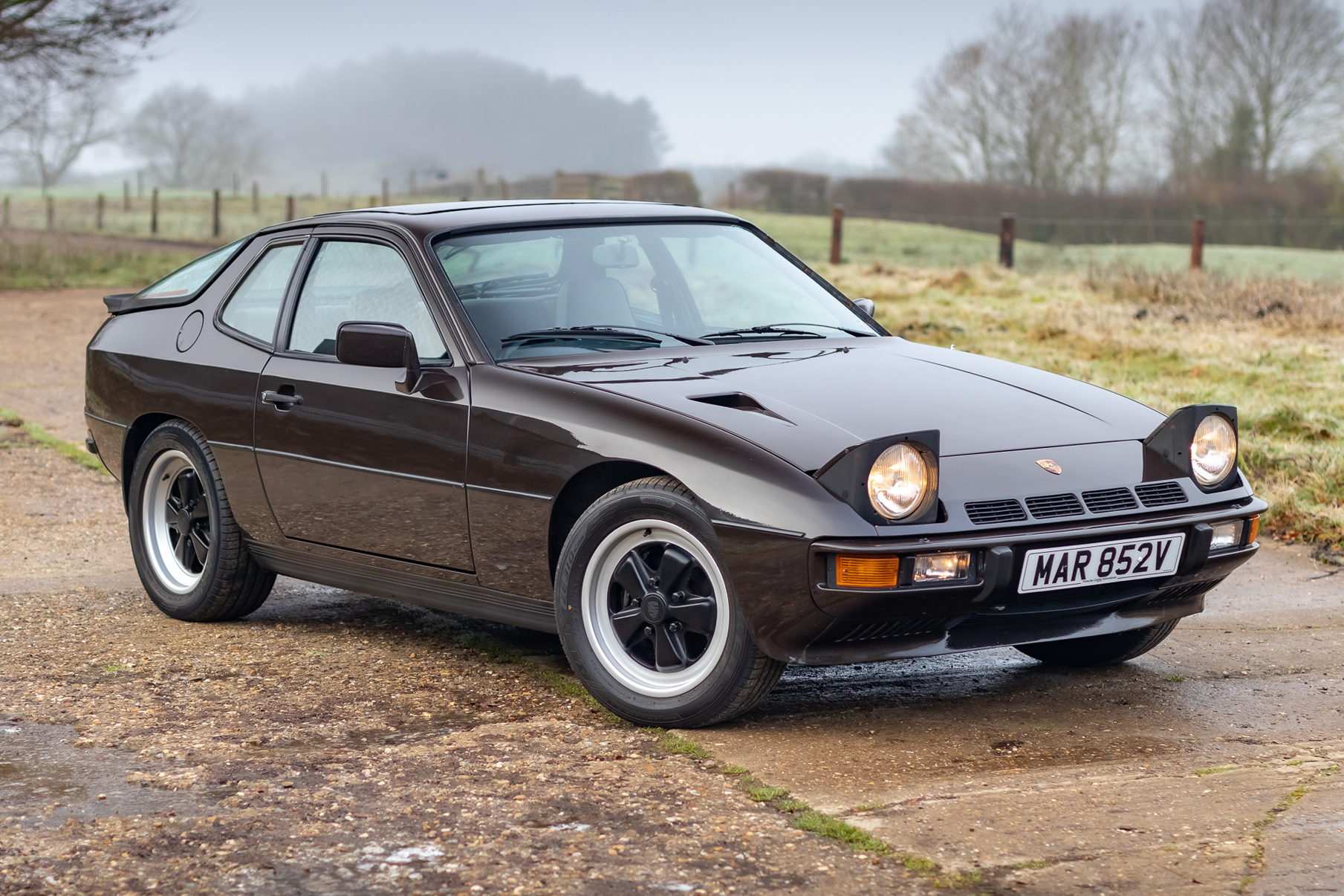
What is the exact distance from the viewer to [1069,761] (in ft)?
12.7

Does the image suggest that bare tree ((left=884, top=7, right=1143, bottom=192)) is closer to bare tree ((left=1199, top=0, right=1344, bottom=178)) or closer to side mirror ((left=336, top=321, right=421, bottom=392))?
bare tree ((left=1199, top=0, right=1344, bottom=178))

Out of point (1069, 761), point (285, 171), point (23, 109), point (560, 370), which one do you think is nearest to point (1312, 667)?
point (1069, 761)

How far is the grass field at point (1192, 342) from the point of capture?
8008mm

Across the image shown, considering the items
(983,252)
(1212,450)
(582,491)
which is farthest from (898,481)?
(983,252)

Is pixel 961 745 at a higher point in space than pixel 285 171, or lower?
lower

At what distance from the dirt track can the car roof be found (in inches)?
56.5

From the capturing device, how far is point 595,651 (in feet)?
13.8

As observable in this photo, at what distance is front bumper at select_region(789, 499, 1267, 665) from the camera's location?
374 cm

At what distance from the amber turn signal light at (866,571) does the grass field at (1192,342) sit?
4128mm

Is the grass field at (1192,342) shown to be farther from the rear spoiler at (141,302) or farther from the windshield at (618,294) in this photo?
the rear spoiler at (141,302)

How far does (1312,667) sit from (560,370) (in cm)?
261

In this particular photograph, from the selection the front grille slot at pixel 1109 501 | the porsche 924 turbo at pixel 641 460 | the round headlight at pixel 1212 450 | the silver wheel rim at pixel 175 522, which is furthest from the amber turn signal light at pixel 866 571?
the silver wheel rim at pixel 175 522

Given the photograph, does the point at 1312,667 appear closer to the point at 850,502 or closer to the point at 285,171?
the point at 850,502

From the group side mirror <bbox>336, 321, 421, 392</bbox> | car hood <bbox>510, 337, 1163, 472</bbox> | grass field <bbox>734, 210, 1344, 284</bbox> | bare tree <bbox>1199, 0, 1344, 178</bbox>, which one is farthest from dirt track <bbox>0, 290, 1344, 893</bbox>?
bare tree <bbox>1199, 0, 1344, 178</bbox>
